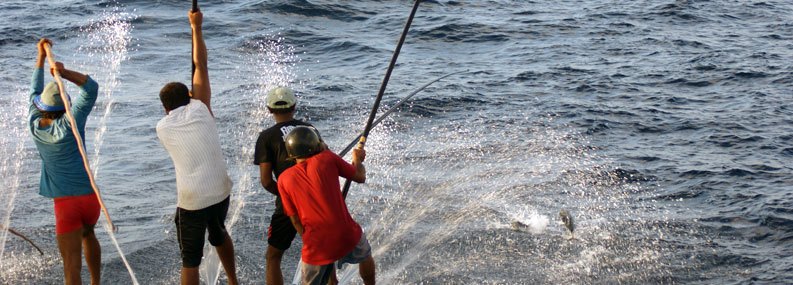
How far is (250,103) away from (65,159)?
23.1 feet

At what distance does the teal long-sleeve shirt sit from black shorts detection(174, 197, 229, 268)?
78 centimetres

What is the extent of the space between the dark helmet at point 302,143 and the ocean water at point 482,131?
2254 millimetres

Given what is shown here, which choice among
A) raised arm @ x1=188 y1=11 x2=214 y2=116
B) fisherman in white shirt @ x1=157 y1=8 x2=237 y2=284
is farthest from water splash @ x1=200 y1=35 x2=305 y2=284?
raised arm @ x1=188 y1=11 x2=214 y2=116

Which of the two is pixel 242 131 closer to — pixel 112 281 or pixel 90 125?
pixel 90 125

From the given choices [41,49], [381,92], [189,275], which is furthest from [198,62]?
[189,275]

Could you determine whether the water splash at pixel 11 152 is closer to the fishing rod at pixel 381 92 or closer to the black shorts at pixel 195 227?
the black shorts at pixel 195 227

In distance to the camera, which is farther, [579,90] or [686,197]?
[579,90]

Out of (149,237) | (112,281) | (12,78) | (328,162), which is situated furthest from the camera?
(12,78)

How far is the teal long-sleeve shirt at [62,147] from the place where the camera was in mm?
6328

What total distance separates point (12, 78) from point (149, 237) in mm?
7447

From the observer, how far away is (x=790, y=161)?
10.5 metres

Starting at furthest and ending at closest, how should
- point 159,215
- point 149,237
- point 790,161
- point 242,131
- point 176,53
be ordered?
point 176,53 → point 242,131 → point 790,161 → point 159,215 → point 149,237

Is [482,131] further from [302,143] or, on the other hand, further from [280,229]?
[302,143]

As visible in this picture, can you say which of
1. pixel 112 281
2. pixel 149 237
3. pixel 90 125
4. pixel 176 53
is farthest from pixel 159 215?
pixel 176 53
